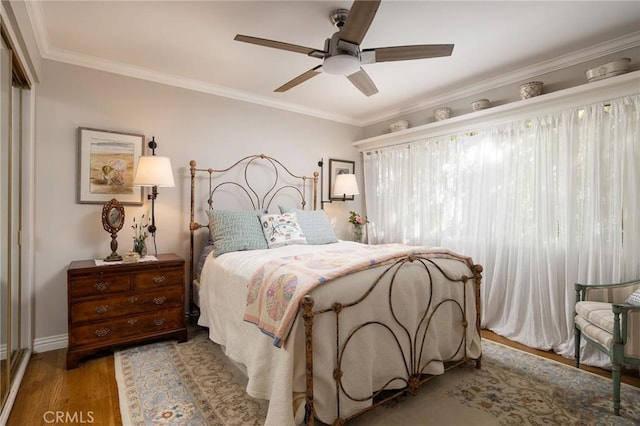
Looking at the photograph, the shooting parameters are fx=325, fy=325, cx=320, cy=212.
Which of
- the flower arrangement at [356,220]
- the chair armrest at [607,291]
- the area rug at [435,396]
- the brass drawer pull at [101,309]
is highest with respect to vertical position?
the flower arrangement at [356,220]

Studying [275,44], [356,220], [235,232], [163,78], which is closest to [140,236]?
[235,232]

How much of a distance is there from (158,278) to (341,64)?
2.31 m

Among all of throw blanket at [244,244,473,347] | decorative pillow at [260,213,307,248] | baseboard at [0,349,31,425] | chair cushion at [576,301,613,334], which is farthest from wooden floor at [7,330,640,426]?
decorative pillow at [260,213,307,248]

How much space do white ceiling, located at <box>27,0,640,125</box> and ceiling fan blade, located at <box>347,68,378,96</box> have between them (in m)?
0.37

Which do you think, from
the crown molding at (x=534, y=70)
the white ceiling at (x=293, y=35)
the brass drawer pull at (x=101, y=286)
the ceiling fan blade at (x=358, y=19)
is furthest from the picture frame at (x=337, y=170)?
the brass drawer pull at (x=101, y=286)

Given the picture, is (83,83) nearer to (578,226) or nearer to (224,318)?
(224,318)

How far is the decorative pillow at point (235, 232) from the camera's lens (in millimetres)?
2927

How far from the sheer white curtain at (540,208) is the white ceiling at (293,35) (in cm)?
62

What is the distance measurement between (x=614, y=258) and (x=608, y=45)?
1.74m

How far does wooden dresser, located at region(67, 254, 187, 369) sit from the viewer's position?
8.21ft

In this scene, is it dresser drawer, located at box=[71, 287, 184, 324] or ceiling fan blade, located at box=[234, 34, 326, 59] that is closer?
ceiling fan blade, located at box=[234, 34, 326, 59]

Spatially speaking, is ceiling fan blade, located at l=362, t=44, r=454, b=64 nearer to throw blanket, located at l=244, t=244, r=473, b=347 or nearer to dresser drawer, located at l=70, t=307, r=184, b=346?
throw blanket, located at l=244, t=244, r=473, b=347

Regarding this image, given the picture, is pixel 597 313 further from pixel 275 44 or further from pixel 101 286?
pixel 101 286

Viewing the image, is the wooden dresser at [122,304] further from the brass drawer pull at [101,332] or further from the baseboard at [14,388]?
the baseboard at [14,388]
